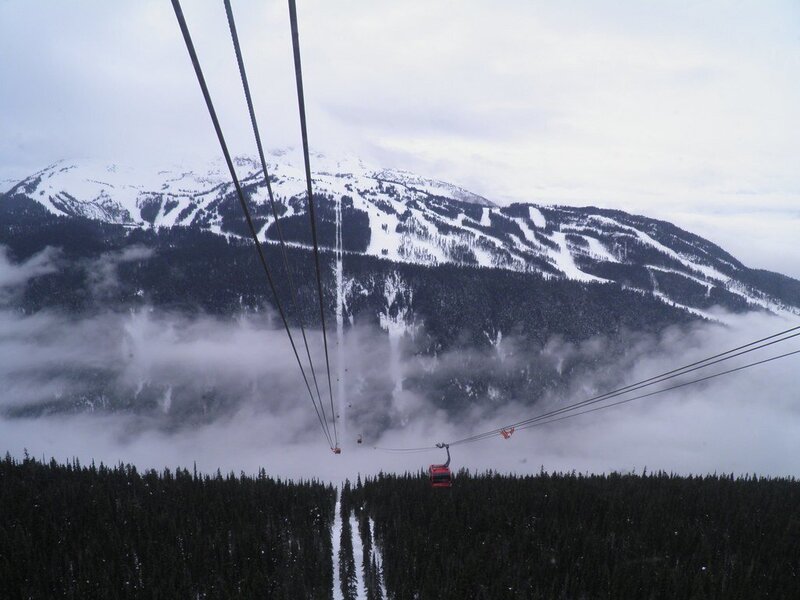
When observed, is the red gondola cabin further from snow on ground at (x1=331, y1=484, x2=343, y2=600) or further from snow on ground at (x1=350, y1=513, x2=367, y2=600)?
snow on ground at (x1=331, y1=484, x2=343, y2=600)

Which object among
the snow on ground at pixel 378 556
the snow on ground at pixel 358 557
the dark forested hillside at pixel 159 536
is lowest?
the snow on ground at pixel 358 557

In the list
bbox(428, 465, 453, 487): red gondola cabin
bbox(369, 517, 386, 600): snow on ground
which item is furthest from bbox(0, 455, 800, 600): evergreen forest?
bbox(428, 465, 453, 487): red gondola cabin

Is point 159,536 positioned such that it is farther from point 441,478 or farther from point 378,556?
point 441,478

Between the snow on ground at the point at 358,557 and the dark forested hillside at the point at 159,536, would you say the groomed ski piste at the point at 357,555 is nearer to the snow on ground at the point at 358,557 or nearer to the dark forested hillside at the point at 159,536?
the snow on ground at the point at 358,557

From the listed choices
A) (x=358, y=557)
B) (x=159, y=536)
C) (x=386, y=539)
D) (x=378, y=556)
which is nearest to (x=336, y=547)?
(x=358, y=557)

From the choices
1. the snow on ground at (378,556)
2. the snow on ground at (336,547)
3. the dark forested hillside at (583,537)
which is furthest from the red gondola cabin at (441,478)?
the snow on ground at (336,547)

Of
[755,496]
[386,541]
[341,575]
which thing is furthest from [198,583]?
[755,496]

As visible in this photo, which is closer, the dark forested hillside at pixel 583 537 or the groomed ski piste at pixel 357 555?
the dark forested hillside at pixel 583 537
